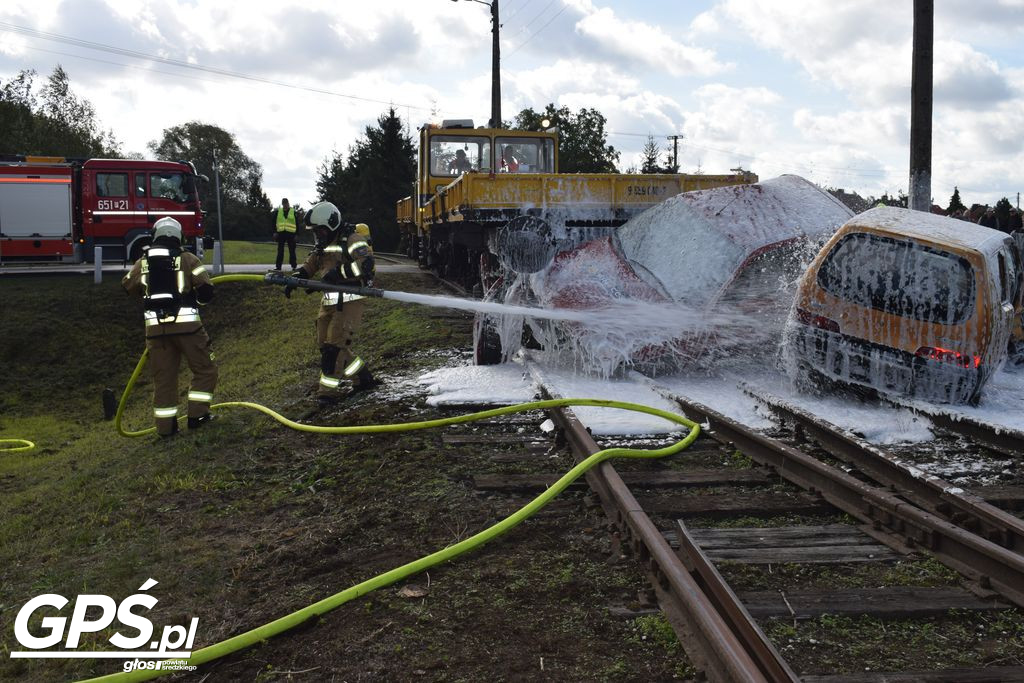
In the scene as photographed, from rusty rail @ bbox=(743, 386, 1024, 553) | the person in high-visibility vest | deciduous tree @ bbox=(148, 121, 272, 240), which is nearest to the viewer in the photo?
rusty rail @ bbox=(743, 386, 1024, 553)

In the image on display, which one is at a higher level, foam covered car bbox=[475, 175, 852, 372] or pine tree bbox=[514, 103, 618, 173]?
pine tree bbox=[514, 103, 618, 173]

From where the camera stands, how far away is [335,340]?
8398 mm

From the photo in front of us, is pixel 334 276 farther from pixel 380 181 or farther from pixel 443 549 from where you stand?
pixel 380 181

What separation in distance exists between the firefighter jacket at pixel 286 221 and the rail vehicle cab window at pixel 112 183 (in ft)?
15.0

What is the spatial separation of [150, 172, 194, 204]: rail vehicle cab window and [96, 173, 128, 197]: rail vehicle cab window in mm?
642

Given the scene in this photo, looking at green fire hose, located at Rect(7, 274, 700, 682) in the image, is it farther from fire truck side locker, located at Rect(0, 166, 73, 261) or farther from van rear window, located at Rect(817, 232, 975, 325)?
fire truck side locker, located at Rect(0, 166, 73, 261)

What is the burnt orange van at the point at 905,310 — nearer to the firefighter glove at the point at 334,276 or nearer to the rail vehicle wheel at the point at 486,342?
the rail vehicle wheel at the point at 486,342

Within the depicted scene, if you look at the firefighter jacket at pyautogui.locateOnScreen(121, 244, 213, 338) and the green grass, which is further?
the green grass

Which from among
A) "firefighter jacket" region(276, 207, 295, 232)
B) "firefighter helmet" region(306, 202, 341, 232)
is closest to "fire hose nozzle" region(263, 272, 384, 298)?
"firefighter helmet" region(306, 202, 341, 232)

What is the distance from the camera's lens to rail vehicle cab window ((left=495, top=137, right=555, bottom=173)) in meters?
16.6

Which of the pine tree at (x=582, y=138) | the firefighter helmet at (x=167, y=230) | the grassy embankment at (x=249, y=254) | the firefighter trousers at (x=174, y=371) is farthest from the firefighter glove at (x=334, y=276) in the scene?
the pine tree at (x=582, y=138)

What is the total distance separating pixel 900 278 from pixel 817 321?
0.73 meters

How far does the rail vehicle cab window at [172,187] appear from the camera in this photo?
2064 cm

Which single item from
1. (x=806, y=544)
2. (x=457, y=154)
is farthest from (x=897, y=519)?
(x=457, y=154)
